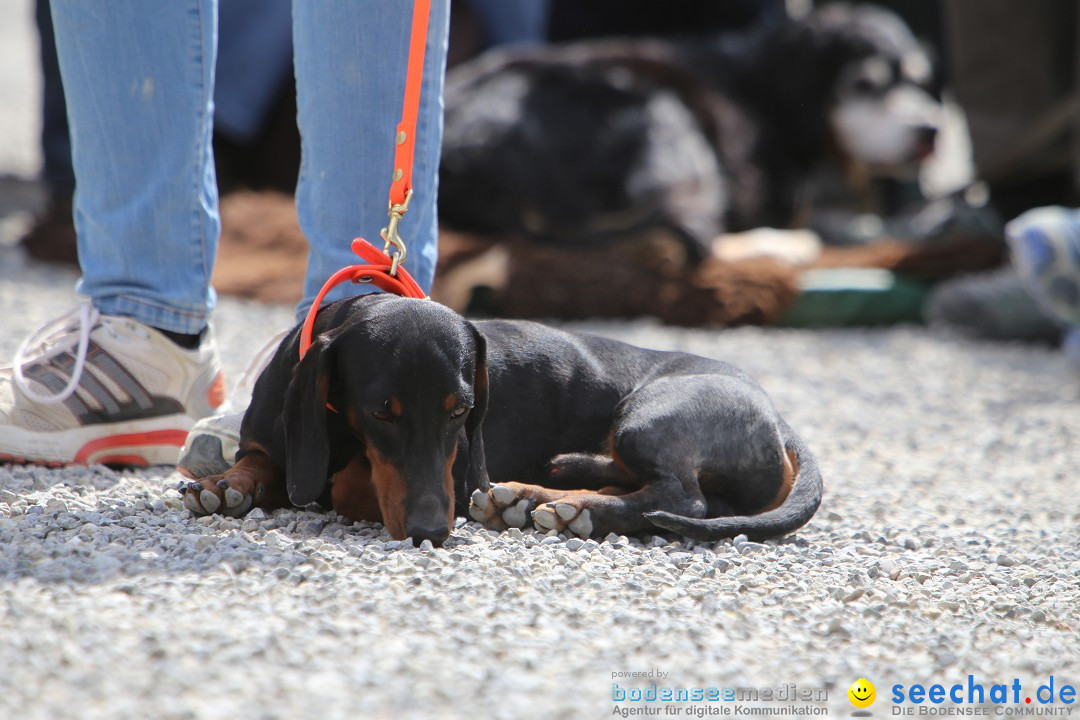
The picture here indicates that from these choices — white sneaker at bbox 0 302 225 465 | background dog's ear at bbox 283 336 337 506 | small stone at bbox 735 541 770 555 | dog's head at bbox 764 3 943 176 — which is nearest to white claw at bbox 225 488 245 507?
background dog's ear at bbox 283 336 337 506

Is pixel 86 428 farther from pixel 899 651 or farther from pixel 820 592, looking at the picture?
pixel 899 651

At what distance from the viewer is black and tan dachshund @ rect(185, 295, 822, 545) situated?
2.07m

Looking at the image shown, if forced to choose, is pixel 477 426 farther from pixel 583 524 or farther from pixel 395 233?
pixel 395 233

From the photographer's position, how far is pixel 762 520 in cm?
230

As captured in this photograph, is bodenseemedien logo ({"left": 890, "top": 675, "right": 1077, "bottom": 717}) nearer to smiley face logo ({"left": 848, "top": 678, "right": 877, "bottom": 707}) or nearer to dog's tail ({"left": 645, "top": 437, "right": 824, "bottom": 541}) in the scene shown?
smiley face logo ({"left": 848, "top": 678, "right": 877, "bottom": 707})

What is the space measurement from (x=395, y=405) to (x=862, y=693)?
0.90m

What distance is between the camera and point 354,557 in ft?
6.52

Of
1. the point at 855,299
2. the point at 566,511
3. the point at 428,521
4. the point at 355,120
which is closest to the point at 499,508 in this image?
the point at 566,511

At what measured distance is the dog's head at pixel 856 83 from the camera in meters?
6.28

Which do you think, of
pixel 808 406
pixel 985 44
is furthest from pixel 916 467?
pixel 985 44

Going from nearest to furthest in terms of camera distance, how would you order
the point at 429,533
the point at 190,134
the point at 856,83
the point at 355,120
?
the point at 429,533 → the point at 355,120 → the point at 190,134 → the point at 856,83

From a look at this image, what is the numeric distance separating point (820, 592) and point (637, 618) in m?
0.42

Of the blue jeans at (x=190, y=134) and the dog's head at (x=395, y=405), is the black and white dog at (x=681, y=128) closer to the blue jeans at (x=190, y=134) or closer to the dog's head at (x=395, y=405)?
the blue jeans at (x=190, y=134)

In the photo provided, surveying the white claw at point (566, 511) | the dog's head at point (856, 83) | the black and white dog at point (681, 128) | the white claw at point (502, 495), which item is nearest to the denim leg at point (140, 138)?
the white claw at point (502, 495)
